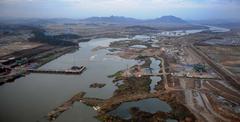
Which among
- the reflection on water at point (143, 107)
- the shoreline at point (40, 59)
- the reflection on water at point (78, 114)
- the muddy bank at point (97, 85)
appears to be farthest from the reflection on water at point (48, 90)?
the reflection on water at point (143, 107)

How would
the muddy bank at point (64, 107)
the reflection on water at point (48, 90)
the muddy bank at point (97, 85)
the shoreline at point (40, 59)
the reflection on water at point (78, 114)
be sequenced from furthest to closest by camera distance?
the shoreline at point (40, 59) < the muddy bank at point (97, 85) < the reflection on water at point (48, 90) < the muddy bank at point (64, 107) < the reflection on water at point (78, 114)

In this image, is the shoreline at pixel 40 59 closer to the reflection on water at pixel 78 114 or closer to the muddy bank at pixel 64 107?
the muddy bank at pixel 64 107

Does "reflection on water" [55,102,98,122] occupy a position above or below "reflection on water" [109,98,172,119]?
below

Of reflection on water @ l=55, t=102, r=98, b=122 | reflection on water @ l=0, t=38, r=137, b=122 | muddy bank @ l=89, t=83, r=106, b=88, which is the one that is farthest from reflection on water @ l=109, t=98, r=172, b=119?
muddy bank @ l=89, t=83, r=106, b=88

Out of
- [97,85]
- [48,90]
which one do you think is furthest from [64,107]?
[97,85]

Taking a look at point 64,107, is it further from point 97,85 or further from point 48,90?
point 97,85

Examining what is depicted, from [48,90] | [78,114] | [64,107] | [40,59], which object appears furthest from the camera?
[40,59]

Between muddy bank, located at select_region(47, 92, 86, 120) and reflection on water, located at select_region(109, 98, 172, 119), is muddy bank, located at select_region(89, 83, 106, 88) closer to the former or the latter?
muddy bank, located at select_region(47, 92, 86, 120)

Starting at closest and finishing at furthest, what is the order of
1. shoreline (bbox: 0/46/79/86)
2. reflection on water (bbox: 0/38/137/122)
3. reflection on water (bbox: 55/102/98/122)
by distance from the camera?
reflection on water (bbox: 55/102/98/122)
reflection on water (bbox: 0/38/137/122)
shoreline (bbox: 0/46/79/86)

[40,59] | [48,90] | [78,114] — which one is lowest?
[78,114]

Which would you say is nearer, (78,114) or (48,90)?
(78,114)
